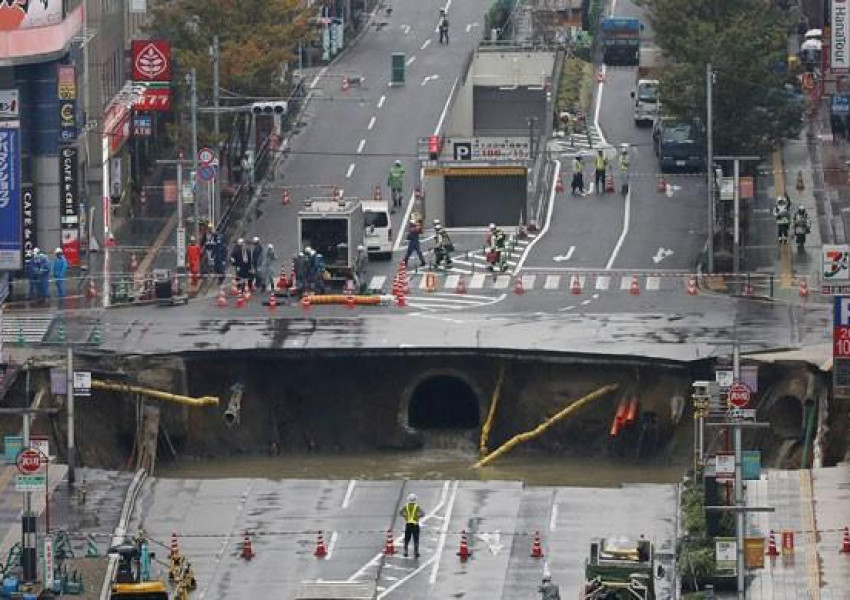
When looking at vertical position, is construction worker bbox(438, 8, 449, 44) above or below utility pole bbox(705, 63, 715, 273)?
above

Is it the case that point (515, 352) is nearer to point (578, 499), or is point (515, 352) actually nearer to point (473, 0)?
point (578, 499)

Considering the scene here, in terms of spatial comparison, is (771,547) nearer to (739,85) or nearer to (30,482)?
(30,482)

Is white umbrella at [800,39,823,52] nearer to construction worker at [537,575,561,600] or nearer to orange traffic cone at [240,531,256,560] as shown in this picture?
orange traffic cone at [240,531,256,560]

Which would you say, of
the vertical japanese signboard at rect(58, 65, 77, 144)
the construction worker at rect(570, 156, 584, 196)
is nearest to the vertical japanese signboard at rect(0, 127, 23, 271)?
the vertical japanese signboard at rect(58, 65, 77, 144)

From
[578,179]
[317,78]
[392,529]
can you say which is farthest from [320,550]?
[317,78]

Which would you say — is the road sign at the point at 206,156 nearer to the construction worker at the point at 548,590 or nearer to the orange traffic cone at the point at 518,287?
the orange traffic cone at the point at 518,287

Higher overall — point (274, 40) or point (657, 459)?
point (274, 40)

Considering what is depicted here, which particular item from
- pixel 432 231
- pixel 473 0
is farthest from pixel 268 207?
pixel 473 0
